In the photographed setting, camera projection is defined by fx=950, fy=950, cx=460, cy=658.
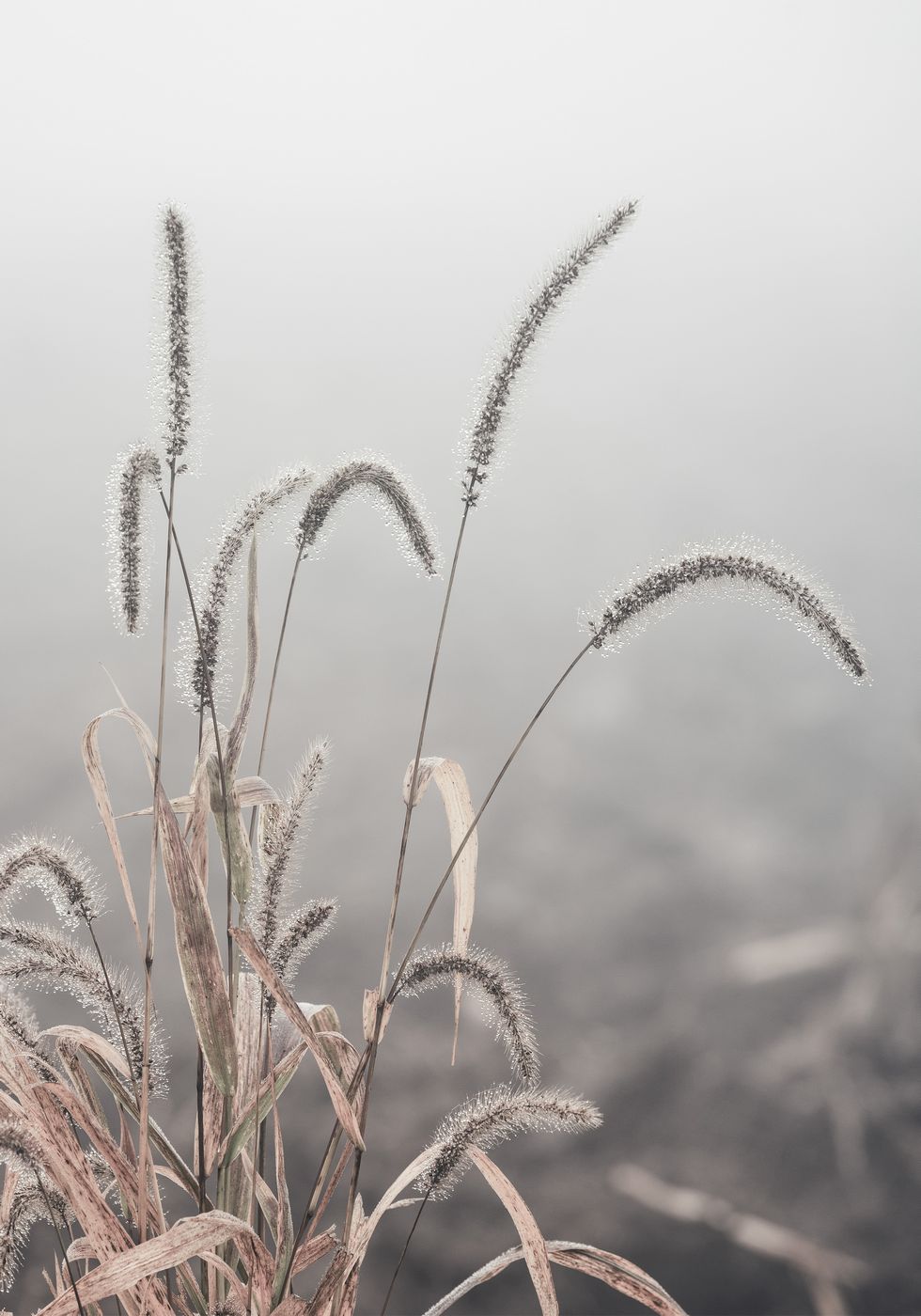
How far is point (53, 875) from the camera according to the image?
71 centimetres

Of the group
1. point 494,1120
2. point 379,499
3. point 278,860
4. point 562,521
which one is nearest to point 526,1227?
point 494,1120

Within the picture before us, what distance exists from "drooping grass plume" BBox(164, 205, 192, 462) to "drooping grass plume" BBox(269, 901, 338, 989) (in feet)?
1.14

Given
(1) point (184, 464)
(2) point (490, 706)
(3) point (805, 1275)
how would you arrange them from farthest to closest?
1. (2) point (490, 706)
2. (3) point (805, 1275)
3. (1) point (184, 464)

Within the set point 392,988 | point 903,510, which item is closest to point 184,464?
point 392,988

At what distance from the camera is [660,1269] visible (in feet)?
4.73

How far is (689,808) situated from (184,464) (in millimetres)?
1104

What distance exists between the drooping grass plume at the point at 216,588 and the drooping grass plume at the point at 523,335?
149 millimetres

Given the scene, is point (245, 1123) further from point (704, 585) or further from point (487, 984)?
point (704, 585)

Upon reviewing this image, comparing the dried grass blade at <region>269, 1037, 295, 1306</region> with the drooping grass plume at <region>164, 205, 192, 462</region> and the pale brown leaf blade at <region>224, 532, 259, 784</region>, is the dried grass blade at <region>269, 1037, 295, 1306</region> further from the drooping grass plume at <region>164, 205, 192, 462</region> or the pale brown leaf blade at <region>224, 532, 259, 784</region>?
the drooping grass plume at <region>164, 205, 192, 462</region>

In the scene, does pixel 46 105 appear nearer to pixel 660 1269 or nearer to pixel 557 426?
pixel 557 426

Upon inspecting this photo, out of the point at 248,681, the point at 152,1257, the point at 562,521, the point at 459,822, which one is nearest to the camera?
the point at 152,1257

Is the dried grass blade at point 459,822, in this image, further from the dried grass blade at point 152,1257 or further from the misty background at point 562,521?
the misty background at point 562,521

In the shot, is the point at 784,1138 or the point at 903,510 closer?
the point at 784,1138

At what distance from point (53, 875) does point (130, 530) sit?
263 mm
